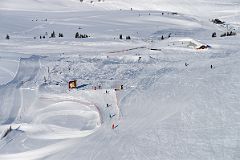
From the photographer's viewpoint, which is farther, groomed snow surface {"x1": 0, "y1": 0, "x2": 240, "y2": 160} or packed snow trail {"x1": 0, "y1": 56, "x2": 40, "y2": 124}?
packed snow trail {"x1": 0, "y1": 56, "x2": 40, "y2": 124}

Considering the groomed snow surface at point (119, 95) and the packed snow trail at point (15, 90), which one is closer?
the groomed snow surface at point (119, 95)

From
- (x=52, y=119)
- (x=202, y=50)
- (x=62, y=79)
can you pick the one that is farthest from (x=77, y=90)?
(x=202, y=50)

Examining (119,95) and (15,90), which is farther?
(15,90)

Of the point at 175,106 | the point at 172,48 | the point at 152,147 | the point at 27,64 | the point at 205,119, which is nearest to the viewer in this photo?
the point at 152,147

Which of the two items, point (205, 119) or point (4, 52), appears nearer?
point (205, 119)

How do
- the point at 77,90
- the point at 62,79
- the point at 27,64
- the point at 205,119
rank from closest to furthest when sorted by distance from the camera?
the point at 205,119 < the point at 77,90 < the point at 62,79 < the point at 27,64

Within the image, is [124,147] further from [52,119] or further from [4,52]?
[4,52]

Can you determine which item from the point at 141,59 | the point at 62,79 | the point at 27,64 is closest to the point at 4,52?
the point at 27,64
